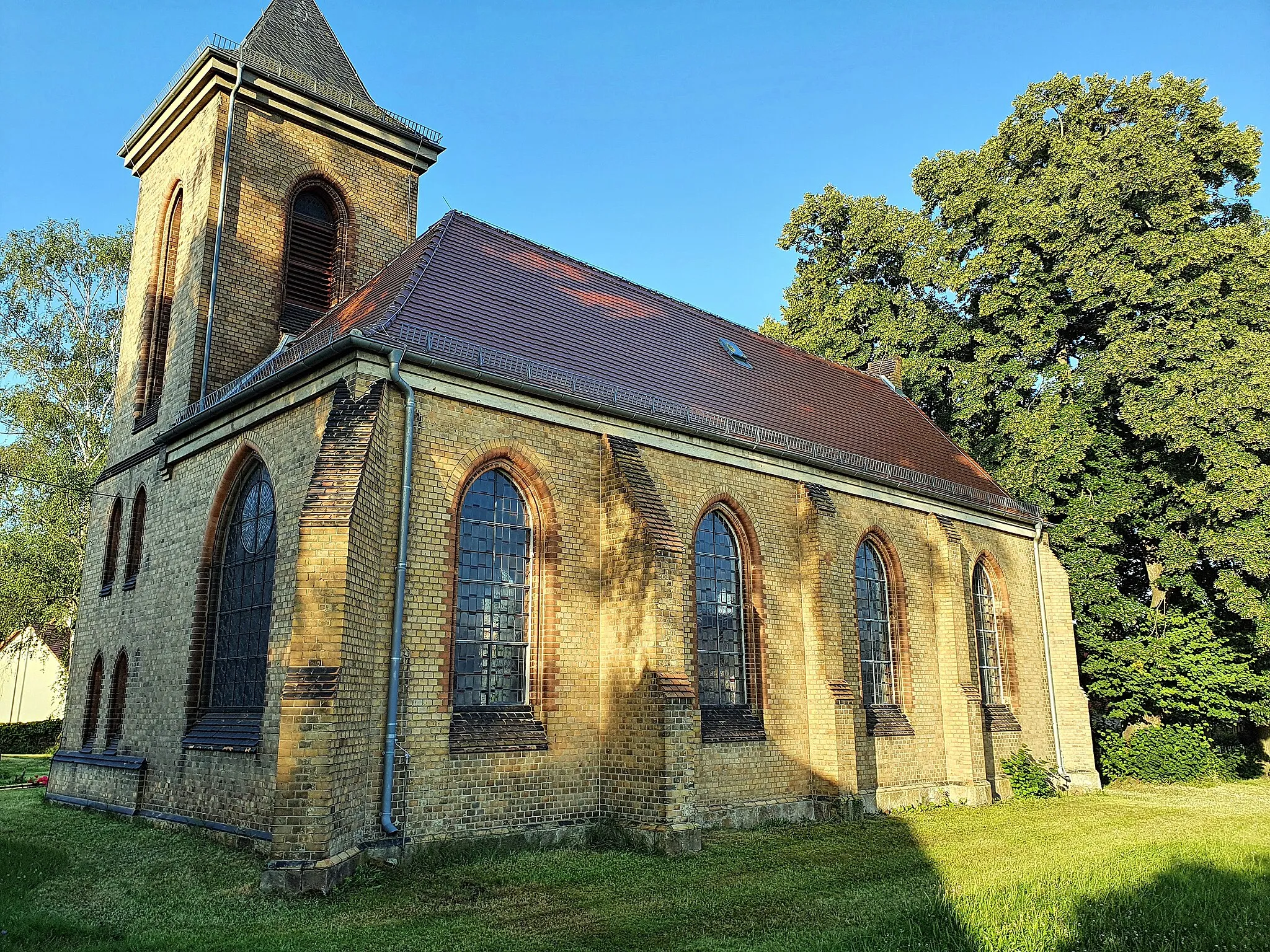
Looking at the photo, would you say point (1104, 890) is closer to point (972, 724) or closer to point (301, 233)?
point (972, 724)

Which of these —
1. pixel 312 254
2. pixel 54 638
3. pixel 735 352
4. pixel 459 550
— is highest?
pixel 312 254

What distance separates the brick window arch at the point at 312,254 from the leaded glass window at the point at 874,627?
1153 cm

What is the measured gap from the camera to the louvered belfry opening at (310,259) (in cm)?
1683

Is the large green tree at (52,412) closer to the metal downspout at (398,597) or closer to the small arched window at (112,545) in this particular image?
the small arched window at (112,545)

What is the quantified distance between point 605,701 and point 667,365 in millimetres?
6835

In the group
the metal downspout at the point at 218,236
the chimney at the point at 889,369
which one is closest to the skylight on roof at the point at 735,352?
the chimney at the point at 889,369

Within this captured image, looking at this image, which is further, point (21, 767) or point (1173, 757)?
point (21, 767)

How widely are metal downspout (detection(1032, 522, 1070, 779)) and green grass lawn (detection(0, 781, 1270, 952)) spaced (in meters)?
8.42

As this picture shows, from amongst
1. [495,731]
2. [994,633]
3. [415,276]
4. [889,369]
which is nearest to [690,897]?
[495,731]

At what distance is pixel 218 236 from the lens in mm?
15875

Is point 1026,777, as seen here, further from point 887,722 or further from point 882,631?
point 882,631

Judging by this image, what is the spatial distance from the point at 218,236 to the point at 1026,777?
19.1 metres

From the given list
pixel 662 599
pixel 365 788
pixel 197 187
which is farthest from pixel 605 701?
pixel 197 187

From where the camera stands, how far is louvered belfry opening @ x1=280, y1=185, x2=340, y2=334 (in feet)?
55.2
